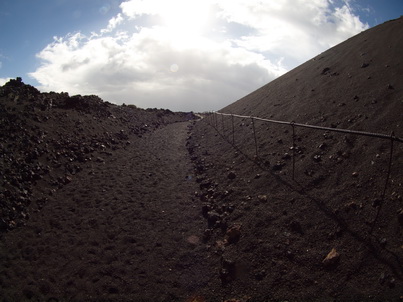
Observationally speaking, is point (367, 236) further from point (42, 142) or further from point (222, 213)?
point (42, 142)

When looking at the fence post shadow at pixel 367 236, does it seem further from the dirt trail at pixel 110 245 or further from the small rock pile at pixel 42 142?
the small rock pile at pixel 42 142

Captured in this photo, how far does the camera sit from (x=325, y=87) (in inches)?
497

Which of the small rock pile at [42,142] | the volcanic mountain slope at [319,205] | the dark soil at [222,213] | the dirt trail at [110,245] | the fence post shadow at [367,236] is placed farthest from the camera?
the small rock pile at [42,142]

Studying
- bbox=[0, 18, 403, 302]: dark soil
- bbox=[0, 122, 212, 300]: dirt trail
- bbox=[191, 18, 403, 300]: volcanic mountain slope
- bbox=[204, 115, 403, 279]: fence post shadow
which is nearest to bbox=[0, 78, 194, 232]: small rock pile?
bbox=[0, 18, 403, 302]: dark soil

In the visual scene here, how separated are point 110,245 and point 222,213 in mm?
2604

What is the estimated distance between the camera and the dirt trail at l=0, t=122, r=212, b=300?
4.31m

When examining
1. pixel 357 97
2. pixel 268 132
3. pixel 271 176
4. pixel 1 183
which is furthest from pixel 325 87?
pixel 1 183

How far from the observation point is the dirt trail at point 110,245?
431cm

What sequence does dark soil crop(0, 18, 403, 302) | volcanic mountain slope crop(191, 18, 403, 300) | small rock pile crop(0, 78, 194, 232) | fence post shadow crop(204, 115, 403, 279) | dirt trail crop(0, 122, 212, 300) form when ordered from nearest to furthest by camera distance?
fence post shadow crop(204, 115, 403, 279) < volcanic mountain slope crop(191, 18, 403, 300) < dark soil crop(0, 18, 403, 302) < dirt trail crop(0, 122, 212, 300) < small rock pile crop(0, 78, 194, 232)

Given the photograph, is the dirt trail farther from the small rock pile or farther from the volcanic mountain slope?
the volcanic mountain slope

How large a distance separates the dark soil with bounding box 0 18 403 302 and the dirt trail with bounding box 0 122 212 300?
27mm

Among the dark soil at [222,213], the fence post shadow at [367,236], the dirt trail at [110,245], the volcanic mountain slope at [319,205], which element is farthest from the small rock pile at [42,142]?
the fence post shadow at [367,236]

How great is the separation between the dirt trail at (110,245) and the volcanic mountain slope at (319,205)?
27.0 inches

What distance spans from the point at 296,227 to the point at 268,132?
6165 millimetres
